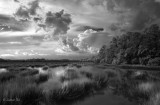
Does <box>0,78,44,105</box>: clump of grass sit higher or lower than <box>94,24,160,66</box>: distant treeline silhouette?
lower

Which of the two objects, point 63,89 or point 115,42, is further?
point 115,42

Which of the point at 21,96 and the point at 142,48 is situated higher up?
the point at 142,48

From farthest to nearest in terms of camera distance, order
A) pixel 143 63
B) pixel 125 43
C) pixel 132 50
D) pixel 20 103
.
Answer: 1. pixel 125 43
2. pixel 132 50
3. pixel 143 63
4. pixel 20 103

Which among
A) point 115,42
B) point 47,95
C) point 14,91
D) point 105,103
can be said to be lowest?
point 105,103

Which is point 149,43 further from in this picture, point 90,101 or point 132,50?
point 90,101

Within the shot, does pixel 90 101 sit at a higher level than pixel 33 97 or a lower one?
lower

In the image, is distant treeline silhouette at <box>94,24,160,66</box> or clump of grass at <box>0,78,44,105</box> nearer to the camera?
clump of grass at <box>0,78,44,105</box>

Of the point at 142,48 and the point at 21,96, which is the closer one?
the point at 21,96

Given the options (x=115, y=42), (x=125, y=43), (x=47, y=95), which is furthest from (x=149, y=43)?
(x=47, y=95)

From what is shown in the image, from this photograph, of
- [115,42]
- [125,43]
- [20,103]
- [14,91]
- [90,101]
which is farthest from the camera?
[115,42]

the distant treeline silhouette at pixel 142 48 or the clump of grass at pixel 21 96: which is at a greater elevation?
the distant treeline silhouette at pixel 142 48

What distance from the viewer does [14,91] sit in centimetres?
802

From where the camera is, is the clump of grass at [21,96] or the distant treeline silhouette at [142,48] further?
the distant treeline silhouette at [142,48]

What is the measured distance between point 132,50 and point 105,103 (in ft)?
206
